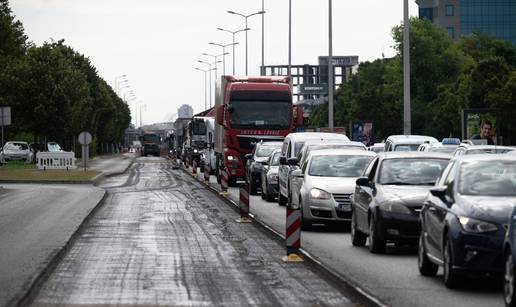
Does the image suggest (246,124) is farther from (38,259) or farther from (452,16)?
(452,16)

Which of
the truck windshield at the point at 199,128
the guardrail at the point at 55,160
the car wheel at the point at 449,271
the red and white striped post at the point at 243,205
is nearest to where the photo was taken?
the car wheel at the point at 449,271

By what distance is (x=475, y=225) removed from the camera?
13.5 metres

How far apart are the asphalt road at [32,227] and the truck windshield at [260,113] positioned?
6015 millimetres

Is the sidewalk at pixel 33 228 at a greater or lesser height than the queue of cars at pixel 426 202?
lesser

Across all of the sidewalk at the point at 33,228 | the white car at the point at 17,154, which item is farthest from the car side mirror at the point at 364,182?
the white car at the point at 17,154

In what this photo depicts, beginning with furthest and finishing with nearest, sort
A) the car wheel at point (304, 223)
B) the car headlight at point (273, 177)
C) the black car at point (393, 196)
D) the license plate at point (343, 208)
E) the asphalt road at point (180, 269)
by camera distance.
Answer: the car headlight at point (273, 177)
the car wheel at point (304, 223)
the license plate at point (343, 208)
the black car at point (393, 196)
the asphalt road at point (180, 269)

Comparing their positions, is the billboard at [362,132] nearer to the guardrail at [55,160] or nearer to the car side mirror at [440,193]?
the guardrail at [55,160]

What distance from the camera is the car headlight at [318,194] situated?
24.2m

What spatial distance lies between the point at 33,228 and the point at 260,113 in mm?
22518

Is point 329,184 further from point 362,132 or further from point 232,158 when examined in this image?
point 362,132

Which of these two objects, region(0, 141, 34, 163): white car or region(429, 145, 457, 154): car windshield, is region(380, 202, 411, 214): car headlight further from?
region(0, 141, 34, 163): white car

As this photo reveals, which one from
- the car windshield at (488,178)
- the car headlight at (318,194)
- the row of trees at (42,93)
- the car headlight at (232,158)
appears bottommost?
the car headlight at (318,194)

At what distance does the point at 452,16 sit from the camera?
178 m

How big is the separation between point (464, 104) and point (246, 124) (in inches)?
2461
